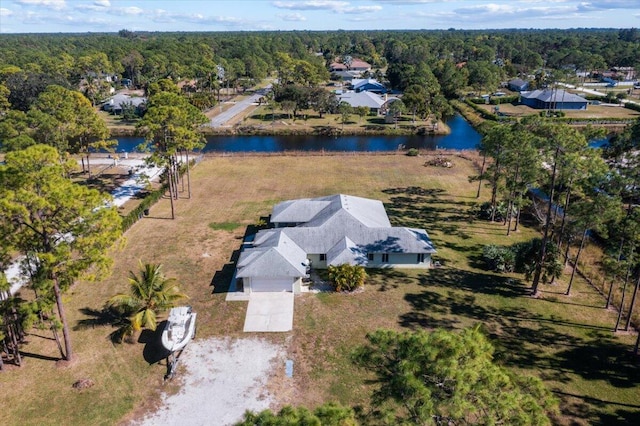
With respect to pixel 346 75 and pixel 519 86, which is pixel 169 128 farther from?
pixel 346 75

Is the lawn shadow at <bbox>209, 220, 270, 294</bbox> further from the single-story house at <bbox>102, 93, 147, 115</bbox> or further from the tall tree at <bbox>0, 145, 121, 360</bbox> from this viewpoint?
the single-story house at <bbox>102, 93, 147, 115</bbox>

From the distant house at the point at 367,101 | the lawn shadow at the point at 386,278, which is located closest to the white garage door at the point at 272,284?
the lawn shadow at the point at 386,278

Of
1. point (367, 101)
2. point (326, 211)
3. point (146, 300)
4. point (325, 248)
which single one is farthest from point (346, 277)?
point (367, 101)

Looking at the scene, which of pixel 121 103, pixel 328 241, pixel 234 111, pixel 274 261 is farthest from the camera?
pixel 234 111

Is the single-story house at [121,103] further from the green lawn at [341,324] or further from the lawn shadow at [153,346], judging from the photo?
the lawn shadow at [153,346]

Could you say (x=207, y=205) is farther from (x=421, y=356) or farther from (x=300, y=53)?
(x=300, y=53)

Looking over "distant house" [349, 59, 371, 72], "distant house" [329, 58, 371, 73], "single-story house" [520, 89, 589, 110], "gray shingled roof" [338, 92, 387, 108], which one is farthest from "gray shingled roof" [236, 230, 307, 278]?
"distant house" [349, 59, 371, 72]

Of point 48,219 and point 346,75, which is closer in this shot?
point 48,219
